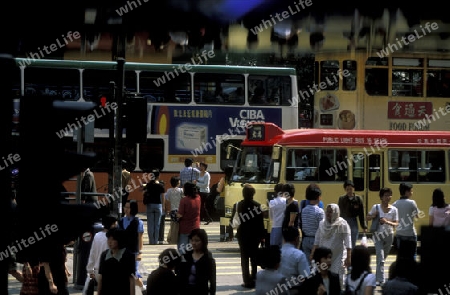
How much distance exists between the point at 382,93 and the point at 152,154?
6.78 m

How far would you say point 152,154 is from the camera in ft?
84.8

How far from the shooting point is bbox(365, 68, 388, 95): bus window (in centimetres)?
2508

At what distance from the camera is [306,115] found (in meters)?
31.2

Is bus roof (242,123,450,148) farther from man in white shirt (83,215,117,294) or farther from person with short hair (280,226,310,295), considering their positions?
person with short hair (280,226,310,295)

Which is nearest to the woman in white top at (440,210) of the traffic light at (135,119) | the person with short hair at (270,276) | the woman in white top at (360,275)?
the traffic light at (135,119)

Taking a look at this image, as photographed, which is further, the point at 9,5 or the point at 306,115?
the point at 306,115

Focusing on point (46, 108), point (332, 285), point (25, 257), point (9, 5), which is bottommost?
point (332, 285)

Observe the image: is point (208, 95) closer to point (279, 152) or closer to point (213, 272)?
point (279, 152)

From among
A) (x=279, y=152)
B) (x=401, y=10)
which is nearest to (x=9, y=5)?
(x=401, y=10)

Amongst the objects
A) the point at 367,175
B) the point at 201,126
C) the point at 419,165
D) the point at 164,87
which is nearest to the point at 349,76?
the point at 201,126

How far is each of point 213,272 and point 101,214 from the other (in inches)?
211

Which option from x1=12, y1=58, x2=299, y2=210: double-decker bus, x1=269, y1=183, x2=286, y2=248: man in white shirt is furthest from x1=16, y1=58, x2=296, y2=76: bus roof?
x1=269, y1=183, x2=286, y2=248: man in white shirt

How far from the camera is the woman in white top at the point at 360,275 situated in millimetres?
8023

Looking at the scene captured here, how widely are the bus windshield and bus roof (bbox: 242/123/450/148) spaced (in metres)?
0.18
